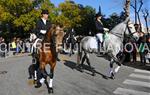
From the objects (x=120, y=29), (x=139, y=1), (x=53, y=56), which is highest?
(x=139, y=1)

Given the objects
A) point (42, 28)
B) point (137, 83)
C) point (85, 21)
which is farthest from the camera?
point (85, 21)

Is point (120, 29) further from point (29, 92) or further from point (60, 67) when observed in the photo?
point (29, 92)

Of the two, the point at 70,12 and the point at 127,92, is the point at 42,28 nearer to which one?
the point at 127,92

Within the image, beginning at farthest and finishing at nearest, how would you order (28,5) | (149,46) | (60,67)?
(28,5) < (149,46) < (60,67)

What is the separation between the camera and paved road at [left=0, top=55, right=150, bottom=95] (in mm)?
13562

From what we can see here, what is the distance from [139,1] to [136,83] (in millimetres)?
39848

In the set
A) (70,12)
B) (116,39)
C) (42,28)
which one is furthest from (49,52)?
(70,12)

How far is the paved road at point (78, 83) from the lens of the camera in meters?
13.6

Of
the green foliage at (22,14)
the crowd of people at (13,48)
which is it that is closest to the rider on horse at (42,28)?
the crowd of people at (13,48)

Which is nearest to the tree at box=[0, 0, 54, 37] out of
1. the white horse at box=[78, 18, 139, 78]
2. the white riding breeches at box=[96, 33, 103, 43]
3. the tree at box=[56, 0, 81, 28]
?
the tree at box=[56, 0, 81, 28]

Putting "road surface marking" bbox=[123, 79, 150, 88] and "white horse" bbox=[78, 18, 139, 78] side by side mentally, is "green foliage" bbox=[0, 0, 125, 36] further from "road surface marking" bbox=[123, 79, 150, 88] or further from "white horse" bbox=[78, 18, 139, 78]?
"road surface marking" bbox=[123, 79, 150, 88]

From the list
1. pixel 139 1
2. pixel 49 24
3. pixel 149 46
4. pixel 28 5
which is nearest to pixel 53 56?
pixel 49 24

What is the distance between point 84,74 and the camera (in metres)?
17.8

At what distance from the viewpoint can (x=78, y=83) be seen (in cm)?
1538
